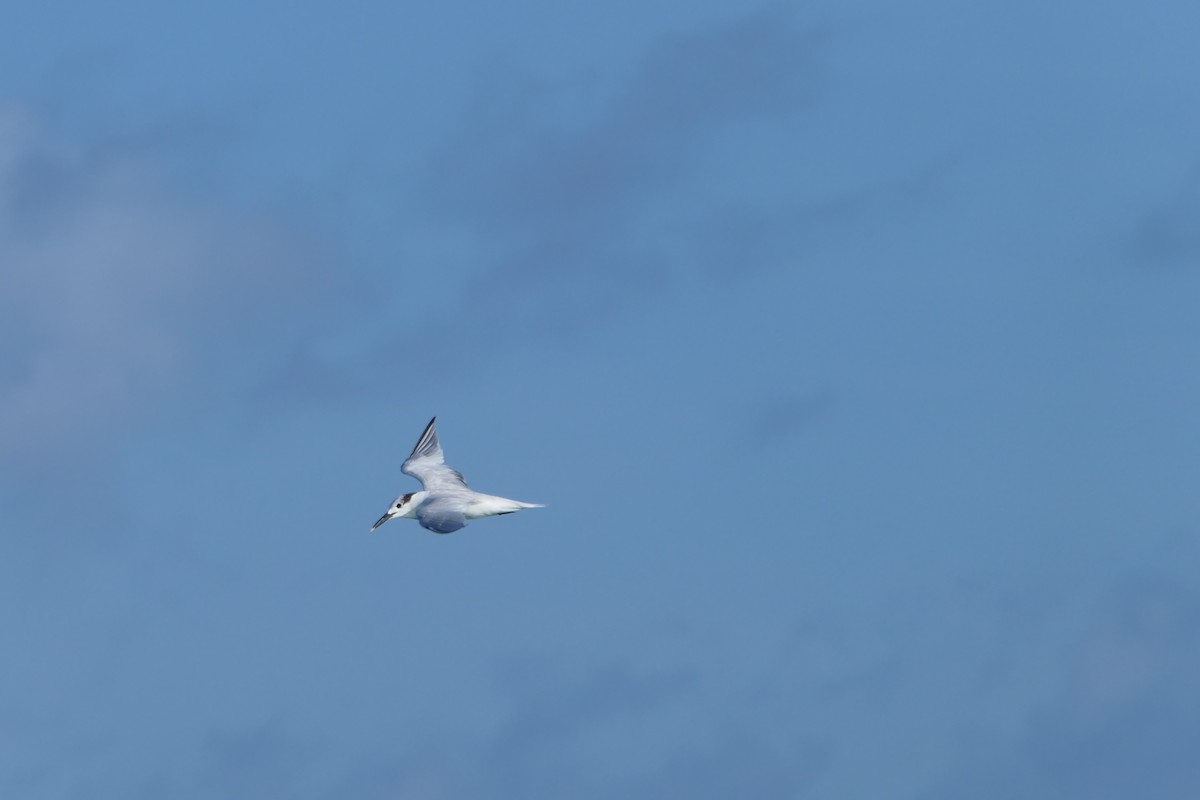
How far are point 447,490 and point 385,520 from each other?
483 cm

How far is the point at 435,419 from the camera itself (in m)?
152

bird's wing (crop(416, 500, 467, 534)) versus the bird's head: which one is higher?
the bird's head

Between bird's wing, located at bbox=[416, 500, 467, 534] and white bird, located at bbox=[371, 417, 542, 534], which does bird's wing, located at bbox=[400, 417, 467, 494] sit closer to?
white bird, located at bbox=[371, 417, 542, 534]

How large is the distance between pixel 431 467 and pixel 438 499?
1259 cm

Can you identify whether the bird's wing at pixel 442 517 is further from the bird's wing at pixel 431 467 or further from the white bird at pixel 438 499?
the bird's wing at pixel 431 467

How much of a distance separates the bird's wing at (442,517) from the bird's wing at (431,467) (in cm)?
1070

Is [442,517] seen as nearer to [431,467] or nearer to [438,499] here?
[438,499]

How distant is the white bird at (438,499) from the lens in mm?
126850

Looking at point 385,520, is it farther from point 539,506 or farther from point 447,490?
point 539,506

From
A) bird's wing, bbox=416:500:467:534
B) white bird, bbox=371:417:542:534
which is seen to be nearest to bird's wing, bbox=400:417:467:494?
white bird, bbox=371:417:542:534

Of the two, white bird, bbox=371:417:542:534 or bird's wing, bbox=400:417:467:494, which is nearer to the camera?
white bird, bbox=371:417:542:534

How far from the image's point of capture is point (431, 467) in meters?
148

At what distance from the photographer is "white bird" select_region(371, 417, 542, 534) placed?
12685 cm

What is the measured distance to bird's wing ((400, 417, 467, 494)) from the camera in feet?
473
